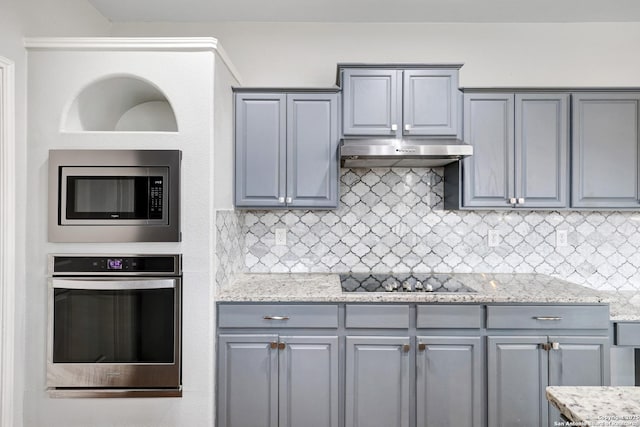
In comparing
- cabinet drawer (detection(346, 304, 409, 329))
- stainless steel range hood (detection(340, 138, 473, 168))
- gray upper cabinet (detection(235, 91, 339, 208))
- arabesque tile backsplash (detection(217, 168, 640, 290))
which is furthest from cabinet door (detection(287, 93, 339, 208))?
cabinet drawer (detection(346, 304, 409, 329))

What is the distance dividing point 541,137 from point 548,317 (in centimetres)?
114

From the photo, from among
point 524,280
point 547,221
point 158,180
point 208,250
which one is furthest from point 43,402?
point 547,221

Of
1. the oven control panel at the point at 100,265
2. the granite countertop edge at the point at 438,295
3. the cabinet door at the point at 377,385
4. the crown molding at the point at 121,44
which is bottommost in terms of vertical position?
the cabinet door at the point at 377,385

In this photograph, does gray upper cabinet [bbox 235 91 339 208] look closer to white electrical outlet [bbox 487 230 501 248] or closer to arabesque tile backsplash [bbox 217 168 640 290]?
arabesque tile backsplash [bbox 217 168 640 290]

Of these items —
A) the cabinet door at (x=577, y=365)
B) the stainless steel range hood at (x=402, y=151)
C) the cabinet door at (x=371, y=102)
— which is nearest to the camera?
the cabinet door at (x=577, y=365)

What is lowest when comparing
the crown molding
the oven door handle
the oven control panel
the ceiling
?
the oven door handle

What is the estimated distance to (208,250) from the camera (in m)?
2.18

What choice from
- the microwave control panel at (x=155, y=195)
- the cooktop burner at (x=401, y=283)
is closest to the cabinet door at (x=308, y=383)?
the cooktop burner at (x=401, y=283)

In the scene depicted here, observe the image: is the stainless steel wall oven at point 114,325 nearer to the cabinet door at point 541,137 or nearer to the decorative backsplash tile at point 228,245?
the decorative backsplash tile at point 228,245

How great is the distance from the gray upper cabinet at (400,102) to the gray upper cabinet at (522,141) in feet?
0.49

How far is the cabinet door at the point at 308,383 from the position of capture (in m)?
2.28

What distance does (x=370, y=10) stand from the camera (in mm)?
2830

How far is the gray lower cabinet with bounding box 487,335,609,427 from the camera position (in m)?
2.25

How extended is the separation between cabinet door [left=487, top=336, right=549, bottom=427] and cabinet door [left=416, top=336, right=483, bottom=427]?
7 centimetres
